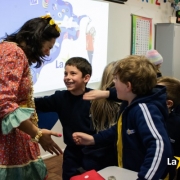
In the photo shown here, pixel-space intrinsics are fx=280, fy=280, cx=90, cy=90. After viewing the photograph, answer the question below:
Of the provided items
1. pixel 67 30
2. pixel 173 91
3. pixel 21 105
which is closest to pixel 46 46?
pixel 21 105

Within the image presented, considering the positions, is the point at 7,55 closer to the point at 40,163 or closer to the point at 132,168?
the point at 40,163

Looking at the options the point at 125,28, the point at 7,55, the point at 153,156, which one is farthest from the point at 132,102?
the point at 125,28

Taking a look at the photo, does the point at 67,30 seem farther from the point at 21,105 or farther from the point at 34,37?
the point at 21,105

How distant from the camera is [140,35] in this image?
4.41 m

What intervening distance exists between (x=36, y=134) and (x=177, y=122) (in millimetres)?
788

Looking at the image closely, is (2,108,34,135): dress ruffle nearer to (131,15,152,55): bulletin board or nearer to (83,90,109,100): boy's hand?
(83,90,109,100): boy's hand

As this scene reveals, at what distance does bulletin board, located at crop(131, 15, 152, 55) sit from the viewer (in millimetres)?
4234

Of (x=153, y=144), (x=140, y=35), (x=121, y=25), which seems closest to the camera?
(x=153, y=144)

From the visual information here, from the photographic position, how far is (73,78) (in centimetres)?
164

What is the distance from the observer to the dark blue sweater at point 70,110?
1589 millimetres

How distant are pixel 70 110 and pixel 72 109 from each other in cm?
1

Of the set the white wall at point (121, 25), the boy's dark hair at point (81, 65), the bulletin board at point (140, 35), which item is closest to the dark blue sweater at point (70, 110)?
the boy's dark hair at point (81, 65)

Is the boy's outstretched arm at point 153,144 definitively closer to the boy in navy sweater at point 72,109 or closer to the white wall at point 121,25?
the boy in navy sweater at point 72,109

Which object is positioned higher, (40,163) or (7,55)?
(7,55)
